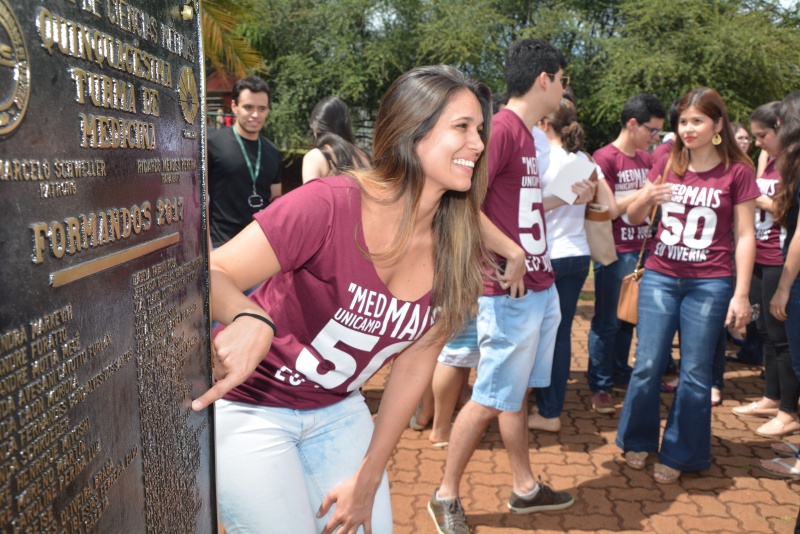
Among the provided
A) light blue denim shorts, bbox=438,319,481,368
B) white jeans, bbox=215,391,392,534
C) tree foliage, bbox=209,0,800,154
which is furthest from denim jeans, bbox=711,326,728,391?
tree foliage, bbox=209,0,800,154

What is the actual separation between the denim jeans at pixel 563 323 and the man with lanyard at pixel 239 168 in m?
2.14

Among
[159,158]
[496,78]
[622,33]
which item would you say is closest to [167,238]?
[159,158]

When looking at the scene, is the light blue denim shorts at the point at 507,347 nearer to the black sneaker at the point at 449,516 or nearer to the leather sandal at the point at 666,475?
the black sneaker at the point at 449,516

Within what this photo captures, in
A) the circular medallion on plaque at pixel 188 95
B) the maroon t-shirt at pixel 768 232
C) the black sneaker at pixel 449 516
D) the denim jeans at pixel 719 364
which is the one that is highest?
the circular medallion on plaque at pixel 188 95

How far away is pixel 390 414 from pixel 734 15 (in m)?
20.1

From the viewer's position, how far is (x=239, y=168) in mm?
4988

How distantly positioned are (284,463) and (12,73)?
146 cm

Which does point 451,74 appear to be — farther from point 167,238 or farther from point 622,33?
point 622,33

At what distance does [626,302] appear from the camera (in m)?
4.67

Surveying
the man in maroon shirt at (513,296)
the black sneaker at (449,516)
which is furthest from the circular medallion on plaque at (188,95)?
the black sneaker at (449,516)

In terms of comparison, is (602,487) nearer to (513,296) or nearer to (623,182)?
(513,296)

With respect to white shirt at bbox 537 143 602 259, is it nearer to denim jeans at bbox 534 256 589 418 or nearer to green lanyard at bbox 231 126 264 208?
denim jeans at bbox 534 256 589 418

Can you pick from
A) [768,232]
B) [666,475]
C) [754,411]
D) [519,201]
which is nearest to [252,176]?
[519,201]

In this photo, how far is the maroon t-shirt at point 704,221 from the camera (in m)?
4.09
